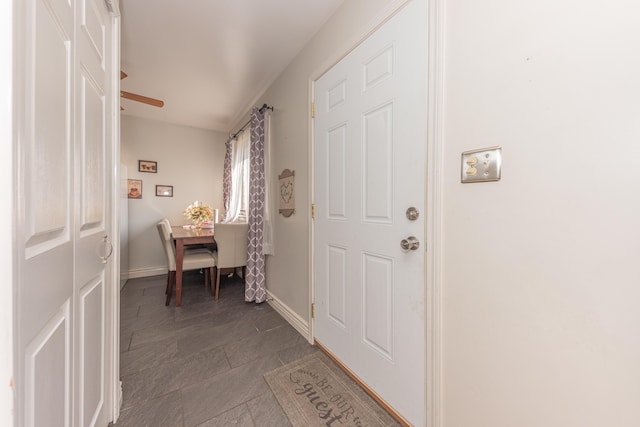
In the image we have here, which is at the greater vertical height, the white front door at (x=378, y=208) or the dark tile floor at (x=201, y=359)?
the white front door at (x=378, y=208)

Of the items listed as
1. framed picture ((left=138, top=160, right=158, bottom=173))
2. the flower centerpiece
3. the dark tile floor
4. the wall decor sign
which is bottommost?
the dark tile floor

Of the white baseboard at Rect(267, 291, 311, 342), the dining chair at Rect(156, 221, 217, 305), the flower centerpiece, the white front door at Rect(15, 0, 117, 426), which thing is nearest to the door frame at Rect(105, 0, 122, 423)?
the white front door at Rect(15, 0, 117, 426)

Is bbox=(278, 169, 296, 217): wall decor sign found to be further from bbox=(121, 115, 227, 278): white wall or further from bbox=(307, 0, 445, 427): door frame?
bbox=(121, 115, 227, 278): white wall

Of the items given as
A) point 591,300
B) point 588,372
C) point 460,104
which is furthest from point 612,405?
point 460,104

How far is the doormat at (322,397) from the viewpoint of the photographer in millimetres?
1238

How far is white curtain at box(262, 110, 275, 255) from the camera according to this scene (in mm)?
2629

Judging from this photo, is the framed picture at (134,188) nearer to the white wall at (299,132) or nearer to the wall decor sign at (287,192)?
the white wall at (299,132)

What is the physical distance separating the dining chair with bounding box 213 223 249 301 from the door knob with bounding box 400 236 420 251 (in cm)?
216

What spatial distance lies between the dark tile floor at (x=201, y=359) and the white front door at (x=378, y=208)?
0.53m

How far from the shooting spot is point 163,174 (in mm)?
3922

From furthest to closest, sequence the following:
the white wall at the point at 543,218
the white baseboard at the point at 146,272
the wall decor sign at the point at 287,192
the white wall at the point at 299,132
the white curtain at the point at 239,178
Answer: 1. the white baseboard at the point at 146,272
2. the white curtain at the point at 239,178
3. the wall decor sign at the point at 287,192
4. the white wall at the point at 299,132
5. the white wall at the point at 543,218

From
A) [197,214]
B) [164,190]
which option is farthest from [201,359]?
[164,190]

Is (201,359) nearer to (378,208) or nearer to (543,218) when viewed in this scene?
(378,208)

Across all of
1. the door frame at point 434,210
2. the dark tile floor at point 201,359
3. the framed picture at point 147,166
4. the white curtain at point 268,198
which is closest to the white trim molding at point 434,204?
the door frame at point 434,210
